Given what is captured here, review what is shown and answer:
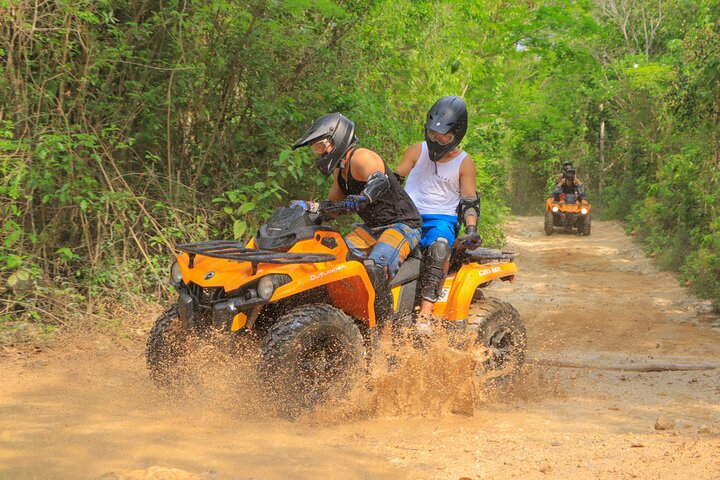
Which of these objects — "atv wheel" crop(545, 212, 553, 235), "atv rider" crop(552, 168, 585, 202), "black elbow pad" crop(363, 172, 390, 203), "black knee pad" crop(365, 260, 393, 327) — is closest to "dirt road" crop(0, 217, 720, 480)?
"black knee pad" crop(365, 260, 393, 327)

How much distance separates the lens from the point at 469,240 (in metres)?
6.29

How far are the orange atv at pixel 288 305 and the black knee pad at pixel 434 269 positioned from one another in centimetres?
14

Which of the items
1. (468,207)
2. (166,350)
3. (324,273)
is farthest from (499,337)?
(166,350)

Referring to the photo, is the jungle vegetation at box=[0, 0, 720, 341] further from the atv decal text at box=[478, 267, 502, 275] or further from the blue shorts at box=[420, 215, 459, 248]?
the atv decal text at box=[478, 267, 502, 275]

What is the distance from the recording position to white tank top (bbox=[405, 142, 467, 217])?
6578mm

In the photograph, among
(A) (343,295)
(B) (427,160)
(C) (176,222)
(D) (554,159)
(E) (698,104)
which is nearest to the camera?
(A) (343,295)

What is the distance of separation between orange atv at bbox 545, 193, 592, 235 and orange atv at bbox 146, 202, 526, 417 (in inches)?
740

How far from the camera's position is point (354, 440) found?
494cm

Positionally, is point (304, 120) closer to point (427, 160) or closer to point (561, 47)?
point (427, 160)

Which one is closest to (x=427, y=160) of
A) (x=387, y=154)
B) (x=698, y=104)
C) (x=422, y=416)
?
(x=422, y=416)

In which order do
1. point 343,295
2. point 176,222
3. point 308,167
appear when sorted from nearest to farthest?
1. point 343,295
2. point 176,222
3. point 308,167

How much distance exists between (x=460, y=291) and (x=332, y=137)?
1.53 meters

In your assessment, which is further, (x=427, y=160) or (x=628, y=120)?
(x=628, y=120)

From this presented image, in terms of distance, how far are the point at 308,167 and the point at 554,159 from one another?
31.1 m
